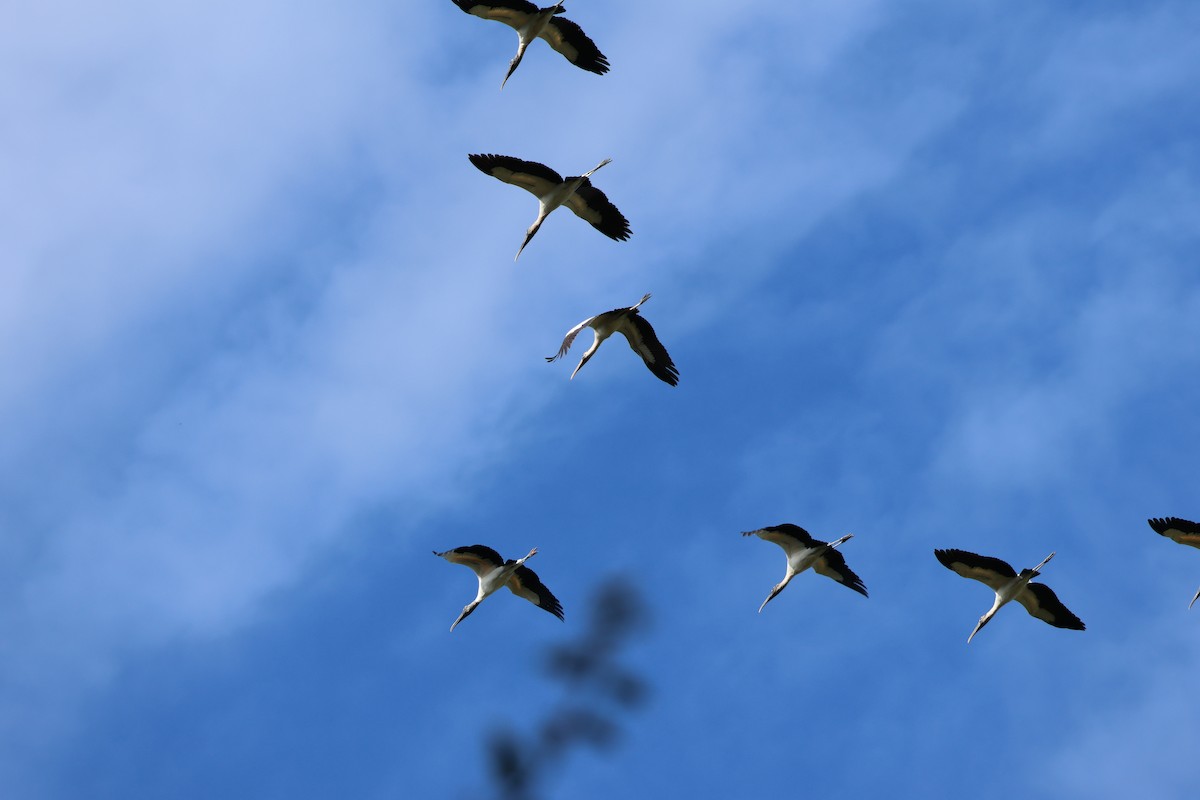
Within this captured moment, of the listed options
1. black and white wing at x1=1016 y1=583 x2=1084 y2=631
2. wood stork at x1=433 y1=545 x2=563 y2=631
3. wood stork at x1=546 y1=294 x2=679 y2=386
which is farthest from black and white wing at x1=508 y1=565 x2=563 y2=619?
black and white wing at x1=1016 y1=583 x2=1084 y2=631

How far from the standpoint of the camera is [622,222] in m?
36.1

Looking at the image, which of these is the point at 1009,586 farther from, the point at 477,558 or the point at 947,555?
the point at 477,558

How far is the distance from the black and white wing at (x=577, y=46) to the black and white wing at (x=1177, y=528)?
15.5 meters

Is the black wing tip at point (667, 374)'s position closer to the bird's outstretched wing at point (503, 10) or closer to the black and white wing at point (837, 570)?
the black and white wing at point (837, 570)

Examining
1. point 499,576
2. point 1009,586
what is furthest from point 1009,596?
point 499,576

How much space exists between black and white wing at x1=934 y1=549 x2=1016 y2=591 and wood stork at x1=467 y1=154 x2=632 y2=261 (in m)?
9.74

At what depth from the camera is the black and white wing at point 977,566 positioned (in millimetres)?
35812

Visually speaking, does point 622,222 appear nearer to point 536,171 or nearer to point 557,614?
point 536,171

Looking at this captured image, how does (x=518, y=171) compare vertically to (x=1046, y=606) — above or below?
above

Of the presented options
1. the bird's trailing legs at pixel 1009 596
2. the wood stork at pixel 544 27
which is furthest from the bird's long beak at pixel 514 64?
the bird's trailing legs at pixel 1009 596

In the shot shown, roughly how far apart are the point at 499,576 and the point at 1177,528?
1457cm

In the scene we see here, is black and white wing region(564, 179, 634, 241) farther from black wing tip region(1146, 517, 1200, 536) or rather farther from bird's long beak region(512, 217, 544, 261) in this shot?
black wing tip region(1146, 517, 1200, 536)

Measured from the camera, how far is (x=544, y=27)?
119 feet

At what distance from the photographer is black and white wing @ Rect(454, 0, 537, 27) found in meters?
35.8
